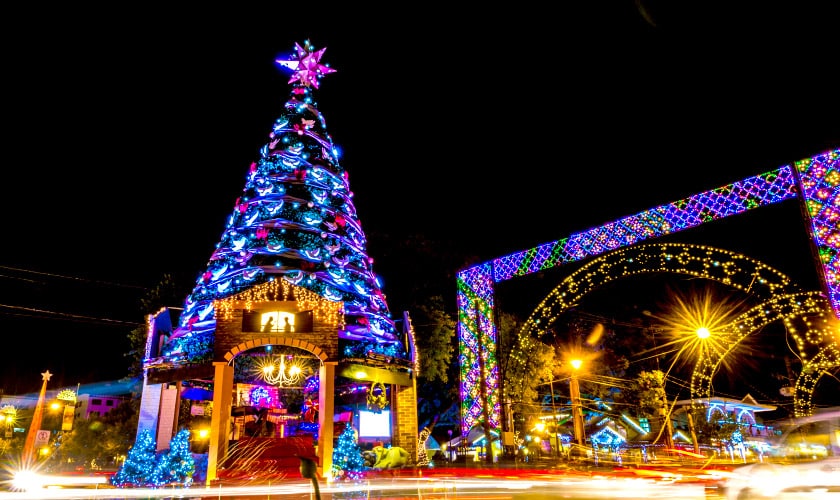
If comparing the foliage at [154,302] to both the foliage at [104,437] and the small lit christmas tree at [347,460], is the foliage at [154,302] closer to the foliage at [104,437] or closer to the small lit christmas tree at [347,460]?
the foliage at [104,437]

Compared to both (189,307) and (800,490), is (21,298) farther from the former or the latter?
(800,490)

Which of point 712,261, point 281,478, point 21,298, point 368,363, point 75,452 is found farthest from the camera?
point 75,452

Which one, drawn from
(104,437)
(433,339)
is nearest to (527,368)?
(433,339)

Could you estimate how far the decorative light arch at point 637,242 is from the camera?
11.8 meters

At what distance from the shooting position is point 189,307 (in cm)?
1634

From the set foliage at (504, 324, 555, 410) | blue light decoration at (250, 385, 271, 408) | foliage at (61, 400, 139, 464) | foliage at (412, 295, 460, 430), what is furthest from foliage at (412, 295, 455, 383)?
foliage at (61, 400, 139, 464)

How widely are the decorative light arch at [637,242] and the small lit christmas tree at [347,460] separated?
4.54 meters

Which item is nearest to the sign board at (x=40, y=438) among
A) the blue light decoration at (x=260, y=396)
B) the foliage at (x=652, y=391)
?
the blue light decoration at (x=260, y=396)

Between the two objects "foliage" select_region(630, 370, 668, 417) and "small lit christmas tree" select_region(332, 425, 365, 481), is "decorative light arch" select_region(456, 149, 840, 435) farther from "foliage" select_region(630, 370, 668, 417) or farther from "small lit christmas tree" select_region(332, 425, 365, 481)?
"foliage" select_region(630, 370, 668, 417)

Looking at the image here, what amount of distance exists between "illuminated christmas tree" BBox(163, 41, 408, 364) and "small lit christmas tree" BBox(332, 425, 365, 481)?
2791mm

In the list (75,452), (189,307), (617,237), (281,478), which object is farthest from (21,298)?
(617,237)

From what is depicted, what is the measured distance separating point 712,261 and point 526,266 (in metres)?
5.27

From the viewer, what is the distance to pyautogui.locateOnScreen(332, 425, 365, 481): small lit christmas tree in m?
13.6

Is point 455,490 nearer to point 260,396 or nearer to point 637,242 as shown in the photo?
point 637,242
